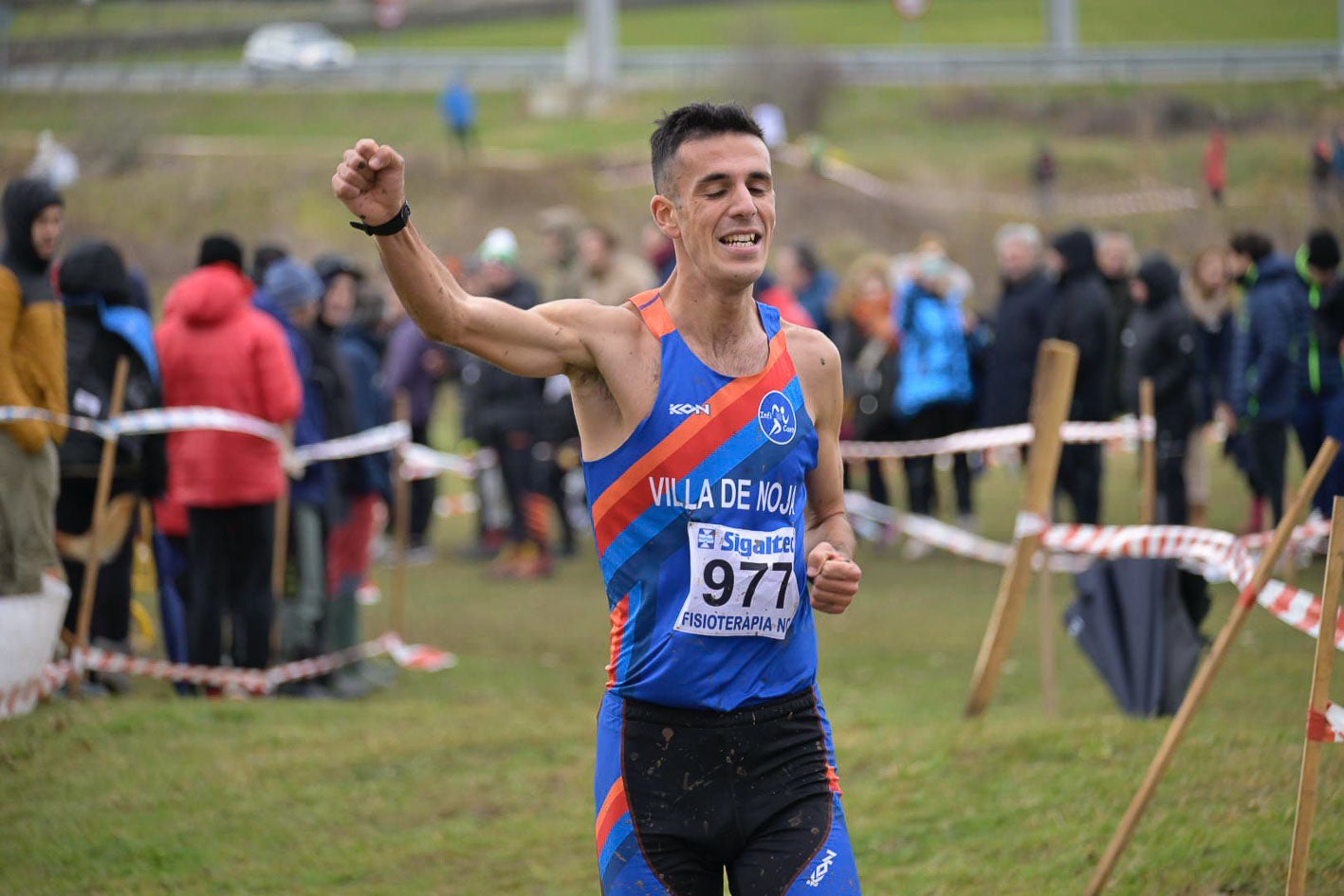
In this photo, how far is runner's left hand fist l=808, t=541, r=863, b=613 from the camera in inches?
151

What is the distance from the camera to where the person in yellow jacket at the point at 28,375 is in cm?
769

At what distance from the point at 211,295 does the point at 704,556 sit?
606 centimetres

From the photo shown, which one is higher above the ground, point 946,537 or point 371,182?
point 371,182

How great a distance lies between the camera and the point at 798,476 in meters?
4.04

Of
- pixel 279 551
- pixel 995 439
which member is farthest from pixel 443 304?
pixel 995 439

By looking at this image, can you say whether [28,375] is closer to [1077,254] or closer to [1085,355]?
[1085,355]

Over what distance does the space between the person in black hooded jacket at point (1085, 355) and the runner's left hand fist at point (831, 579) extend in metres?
9.86

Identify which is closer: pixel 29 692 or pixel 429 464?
pixel 29 692

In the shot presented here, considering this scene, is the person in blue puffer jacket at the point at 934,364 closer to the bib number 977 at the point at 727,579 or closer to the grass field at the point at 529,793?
the grass field at the point at 529,793

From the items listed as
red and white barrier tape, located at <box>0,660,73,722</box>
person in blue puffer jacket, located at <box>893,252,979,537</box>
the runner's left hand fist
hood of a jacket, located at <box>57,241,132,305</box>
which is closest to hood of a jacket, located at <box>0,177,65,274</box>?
hood of a jacket, located at <box>57,241,132,305</box>

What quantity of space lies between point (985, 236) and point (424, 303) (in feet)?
106

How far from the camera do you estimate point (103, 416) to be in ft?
29.2

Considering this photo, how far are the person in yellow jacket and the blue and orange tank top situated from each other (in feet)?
15.2

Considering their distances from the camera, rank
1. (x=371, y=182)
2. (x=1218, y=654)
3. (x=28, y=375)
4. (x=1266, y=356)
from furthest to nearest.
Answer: (x=1266, y=356), (x=28, y=375), (x=1218, y=654), (x=371, y=182)
